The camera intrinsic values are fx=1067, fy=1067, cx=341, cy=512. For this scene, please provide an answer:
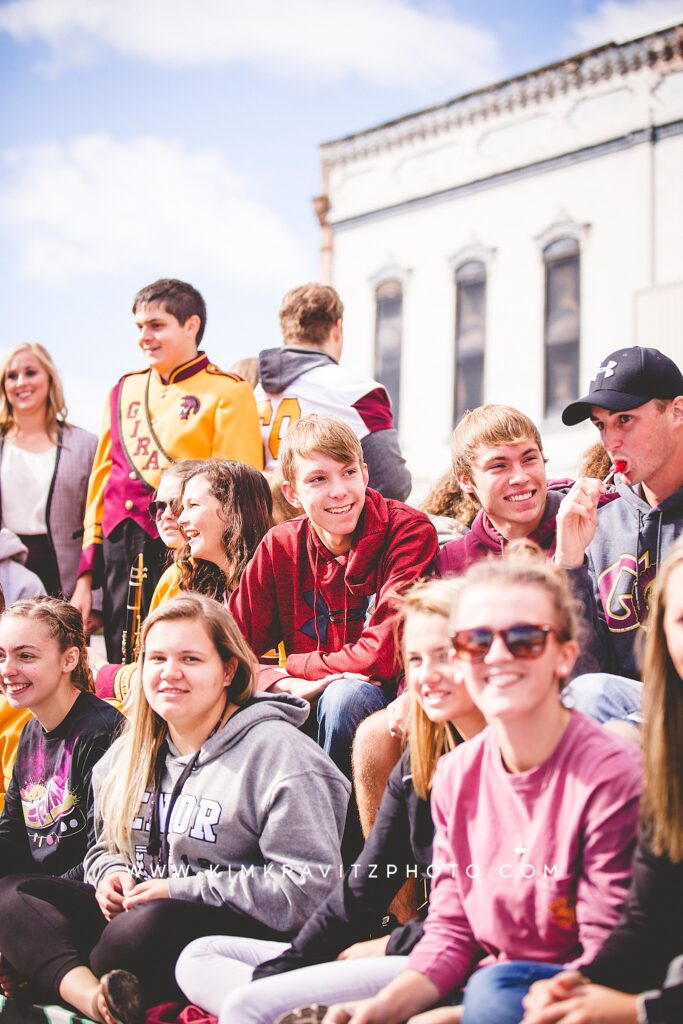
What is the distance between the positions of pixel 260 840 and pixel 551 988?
41.5 inches

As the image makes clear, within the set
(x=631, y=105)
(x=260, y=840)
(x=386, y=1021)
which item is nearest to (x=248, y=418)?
(x=260, y=840)

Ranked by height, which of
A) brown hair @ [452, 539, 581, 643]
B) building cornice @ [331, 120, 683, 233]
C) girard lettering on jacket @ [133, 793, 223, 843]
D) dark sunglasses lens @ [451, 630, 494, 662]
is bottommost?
girard lettering on jacket @ [133, 793, 223, 843]

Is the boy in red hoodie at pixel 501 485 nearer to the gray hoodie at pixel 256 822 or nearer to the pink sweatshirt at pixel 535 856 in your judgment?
the gray hoodie at pixel 256 822

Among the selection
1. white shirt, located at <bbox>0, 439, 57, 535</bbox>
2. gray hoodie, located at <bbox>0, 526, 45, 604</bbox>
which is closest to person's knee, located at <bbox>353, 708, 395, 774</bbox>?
gray hoodie, located at <bbox>0, 526, 45, 604</bbox>

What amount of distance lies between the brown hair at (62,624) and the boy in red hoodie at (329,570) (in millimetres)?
601

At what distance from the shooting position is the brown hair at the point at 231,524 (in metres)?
3.79

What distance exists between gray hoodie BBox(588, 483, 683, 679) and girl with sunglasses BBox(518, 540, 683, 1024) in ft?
3.02

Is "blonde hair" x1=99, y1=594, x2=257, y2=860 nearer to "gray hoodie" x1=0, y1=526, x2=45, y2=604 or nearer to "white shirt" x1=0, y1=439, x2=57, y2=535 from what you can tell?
"gray hoodie" x1=0, y1=526, x2=45, y2=604

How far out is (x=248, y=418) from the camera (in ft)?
14.7

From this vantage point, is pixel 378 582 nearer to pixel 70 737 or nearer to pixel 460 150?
pixel 70 737

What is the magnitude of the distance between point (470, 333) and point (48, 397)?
34.9ft

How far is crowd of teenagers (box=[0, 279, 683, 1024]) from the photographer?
198cm

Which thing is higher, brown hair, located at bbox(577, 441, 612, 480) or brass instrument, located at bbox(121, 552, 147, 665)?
brown hair, located at bbox(577, 441, 612, 480)

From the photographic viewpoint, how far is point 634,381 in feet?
10.1
